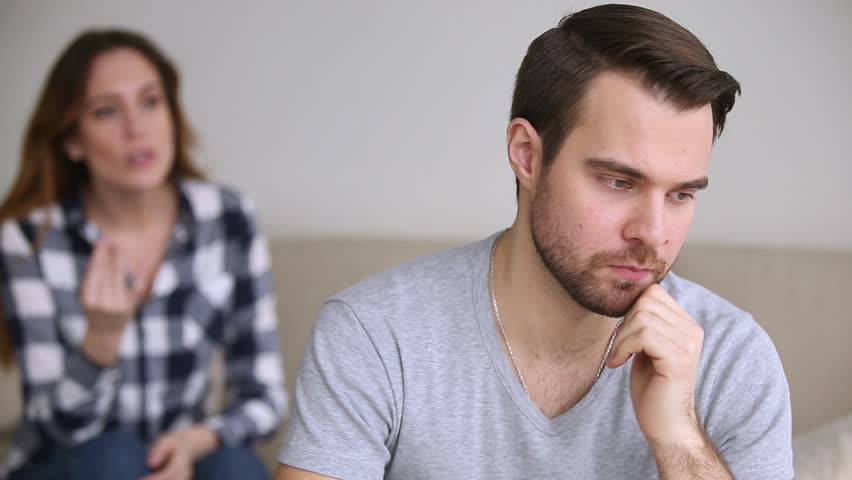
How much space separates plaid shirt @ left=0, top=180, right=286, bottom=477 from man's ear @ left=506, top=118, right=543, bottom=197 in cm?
54

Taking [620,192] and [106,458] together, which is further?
[106,458]

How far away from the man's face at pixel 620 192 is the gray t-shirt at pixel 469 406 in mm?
97

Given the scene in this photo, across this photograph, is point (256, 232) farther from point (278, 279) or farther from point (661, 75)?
point (661, 75)

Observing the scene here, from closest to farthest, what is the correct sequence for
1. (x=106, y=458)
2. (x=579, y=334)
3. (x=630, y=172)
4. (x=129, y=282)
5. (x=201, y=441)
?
(x=630, y=172), (x=579, y=334), (x=106, y=458), (x=201, y=441), (x=129, y=282)

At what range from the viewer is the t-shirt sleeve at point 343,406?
0.83 metres

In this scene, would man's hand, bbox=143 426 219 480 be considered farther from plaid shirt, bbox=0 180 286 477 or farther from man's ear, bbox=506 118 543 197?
man's ear, bbox=506 118 543 197

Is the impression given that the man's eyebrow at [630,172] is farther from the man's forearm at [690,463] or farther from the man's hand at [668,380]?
the man's forearm at [690,463]

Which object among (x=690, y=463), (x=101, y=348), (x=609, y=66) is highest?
(x=609, y=66)

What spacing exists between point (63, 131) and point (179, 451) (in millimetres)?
505

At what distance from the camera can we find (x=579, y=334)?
3.01ft

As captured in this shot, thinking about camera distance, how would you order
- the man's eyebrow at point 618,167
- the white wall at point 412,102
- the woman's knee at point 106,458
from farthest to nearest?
1. the white wall at point 412,102
2. the woman's knee at point 106,458
3. the man's eyebrow at point 618,167

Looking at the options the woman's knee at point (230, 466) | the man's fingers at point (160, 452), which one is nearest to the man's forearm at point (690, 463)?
the woman's knee at point (230, 466)

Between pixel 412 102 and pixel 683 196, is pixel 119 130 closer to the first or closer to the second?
pixel 412 102

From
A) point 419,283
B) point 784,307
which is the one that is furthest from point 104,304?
point 784,307
